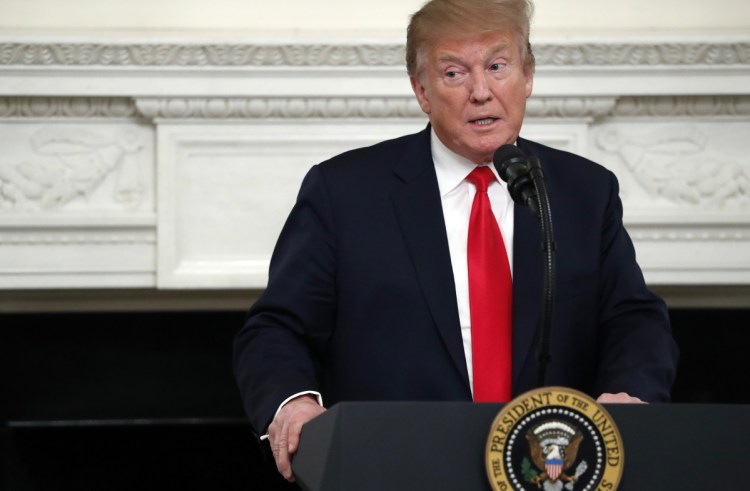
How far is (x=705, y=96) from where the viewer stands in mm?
3006

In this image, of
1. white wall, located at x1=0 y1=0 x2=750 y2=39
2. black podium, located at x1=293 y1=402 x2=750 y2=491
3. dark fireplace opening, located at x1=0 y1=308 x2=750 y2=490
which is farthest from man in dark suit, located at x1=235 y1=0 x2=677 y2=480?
dark fireplace opening, located at x1=0 y1=308 x2=750 y2=490

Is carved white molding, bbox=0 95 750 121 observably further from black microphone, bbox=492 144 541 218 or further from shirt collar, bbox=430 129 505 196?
black microphone, bbox=492 144 541 218

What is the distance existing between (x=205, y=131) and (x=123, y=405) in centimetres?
77

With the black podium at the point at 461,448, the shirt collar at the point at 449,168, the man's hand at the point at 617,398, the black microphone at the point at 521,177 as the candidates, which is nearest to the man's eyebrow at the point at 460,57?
the shirt collar at the point at 449,168

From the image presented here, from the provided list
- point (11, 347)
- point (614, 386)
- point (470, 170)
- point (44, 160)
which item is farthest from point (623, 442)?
point (11, 347)

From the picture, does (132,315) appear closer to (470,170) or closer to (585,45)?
(585,45)

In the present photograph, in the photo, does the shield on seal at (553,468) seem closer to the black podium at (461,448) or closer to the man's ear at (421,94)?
the black podium at (461,448)

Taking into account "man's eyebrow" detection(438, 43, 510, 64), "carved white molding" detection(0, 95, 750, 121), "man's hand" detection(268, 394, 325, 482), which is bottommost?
"man's hand" detection(268, 394, 325, 482)

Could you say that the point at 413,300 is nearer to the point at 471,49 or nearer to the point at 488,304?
the point at 488,304

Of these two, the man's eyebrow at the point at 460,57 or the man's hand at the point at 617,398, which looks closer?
the man's hand at the point at 617,398

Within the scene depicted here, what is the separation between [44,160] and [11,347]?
544 mm

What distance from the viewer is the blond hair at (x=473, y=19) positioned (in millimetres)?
1777

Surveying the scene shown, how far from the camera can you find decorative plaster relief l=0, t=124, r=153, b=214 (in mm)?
2918

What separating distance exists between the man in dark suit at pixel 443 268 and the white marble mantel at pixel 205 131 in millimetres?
1047
